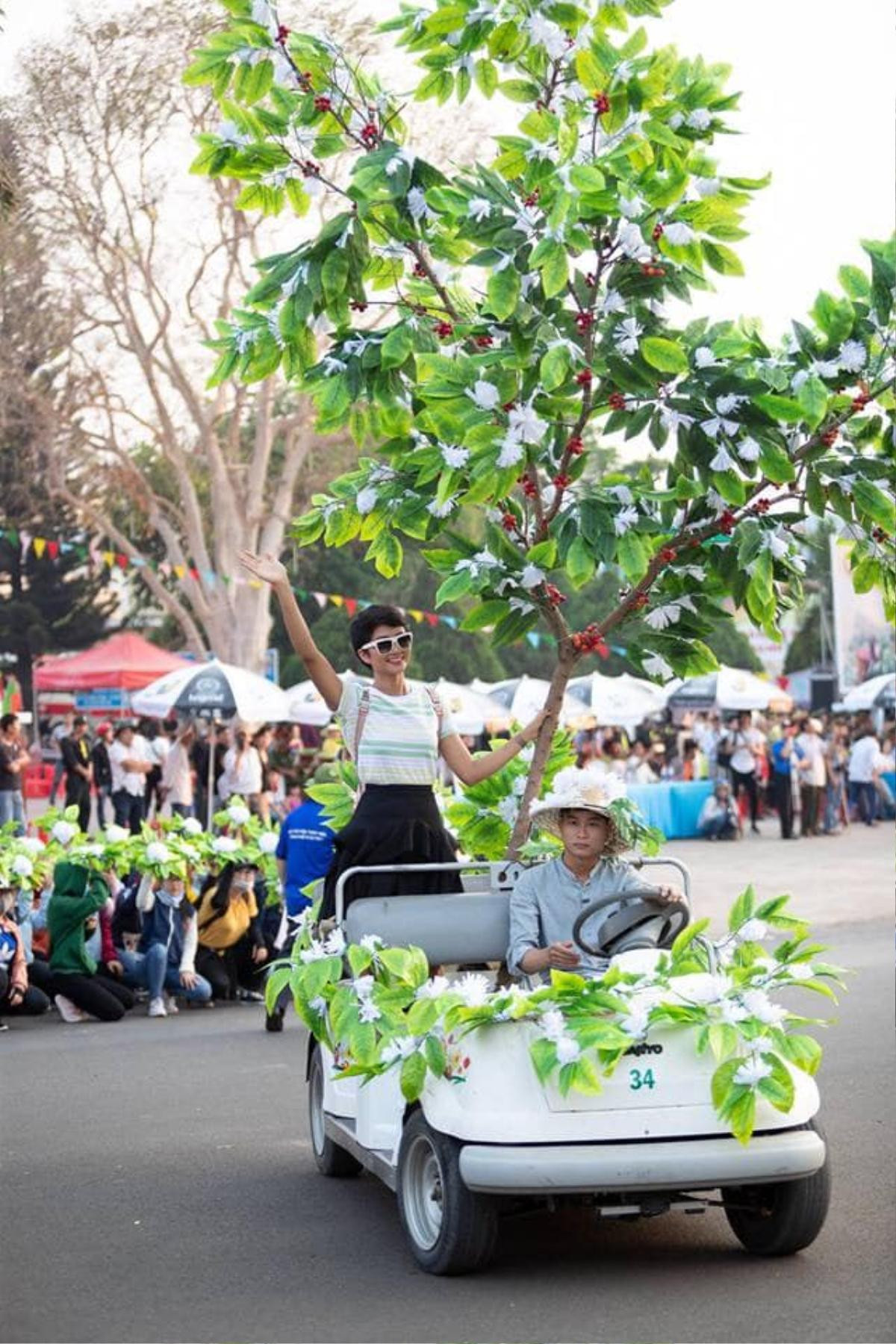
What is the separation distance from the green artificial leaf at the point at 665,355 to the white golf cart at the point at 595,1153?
2.21 meters

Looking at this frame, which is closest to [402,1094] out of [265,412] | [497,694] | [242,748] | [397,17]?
[397,17]

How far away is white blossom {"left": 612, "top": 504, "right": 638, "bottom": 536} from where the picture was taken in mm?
8305

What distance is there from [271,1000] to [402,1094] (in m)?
0.88

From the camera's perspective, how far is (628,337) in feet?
27.2

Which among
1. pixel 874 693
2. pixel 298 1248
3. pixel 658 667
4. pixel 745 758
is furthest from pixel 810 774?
pixel 298 1248

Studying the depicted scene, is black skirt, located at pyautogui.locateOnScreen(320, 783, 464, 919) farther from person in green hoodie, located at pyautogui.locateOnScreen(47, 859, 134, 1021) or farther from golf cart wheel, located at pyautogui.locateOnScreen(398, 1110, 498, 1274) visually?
person in green hoodie, located at pyautogui.locateOnScreen(47, 859, 134, 1021)

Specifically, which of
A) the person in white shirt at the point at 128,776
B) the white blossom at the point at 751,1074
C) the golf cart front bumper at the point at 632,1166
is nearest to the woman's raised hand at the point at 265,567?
the golf cart front bumper at the point at 632,1166

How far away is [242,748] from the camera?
2705 cm

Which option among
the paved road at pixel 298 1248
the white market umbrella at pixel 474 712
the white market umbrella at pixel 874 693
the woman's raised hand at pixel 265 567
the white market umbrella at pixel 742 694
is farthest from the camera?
the white market umbrella at pixel 874 693

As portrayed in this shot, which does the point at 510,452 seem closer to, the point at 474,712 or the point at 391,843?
the point at 391,843

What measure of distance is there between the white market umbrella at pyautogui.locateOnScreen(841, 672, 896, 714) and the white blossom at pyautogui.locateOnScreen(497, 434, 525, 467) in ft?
110

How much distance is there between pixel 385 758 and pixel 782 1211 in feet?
8.43

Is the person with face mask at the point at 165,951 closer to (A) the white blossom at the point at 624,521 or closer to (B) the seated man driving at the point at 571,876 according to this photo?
(B) the seated man driving at the point at 571,876

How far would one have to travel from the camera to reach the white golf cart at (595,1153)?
6.85m
